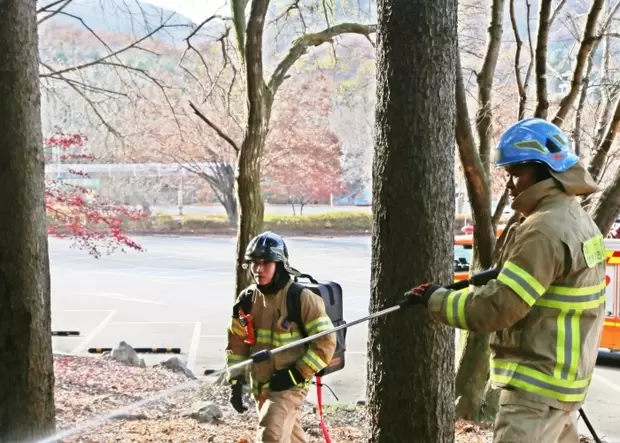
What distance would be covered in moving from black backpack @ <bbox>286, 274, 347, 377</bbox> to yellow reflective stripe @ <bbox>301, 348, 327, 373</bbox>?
0.11m

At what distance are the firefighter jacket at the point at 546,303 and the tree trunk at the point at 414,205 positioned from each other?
1.58 feet

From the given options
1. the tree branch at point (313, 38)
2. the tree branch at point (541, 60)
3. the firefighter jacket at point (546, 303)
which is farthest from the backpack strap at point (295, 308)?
the tree branch at point (313, 38)

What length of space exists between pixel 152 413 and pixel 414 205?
16.2ft

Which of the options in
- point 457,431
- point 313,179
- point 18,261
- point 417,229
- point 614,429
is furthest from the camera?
point 313,179

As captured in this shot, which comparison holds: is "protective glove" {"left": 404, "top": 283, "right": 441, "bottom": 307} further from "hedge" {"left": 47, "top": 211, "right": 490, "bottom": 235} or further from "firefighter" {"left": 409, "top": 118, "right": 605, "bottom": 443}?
"hedge" {"left": 47, "top": 211, "right": 490, "bottom": 235}

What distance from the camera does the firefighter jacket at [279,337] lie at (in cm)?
435

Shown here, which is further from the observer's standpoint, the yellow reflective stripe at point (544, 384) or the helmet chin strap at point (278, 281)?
the helmet chin strap at point (278, 281)

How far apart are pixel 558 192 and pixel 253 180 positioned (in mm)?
6013

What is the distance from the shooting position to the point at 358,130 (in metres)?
39.6

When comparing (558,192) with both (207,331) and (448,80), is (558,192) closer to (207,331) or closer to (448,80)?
(448,80)

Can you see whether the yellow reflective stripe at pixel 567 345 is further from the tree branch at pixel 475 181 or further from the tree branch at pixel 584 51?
the tree branch at pixel 584 51

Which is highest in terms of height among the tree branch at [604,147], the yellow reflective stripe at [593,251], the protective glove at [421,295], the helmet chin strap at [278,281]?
the tree branch at [604,147]

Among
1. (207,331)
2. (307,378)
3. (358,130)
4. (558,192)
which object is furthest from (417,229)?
(358,130)

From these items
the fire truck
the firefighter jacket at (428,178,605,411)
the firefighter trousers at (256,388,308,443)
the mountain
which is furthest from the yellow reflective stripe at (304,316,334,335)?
the fire truck
